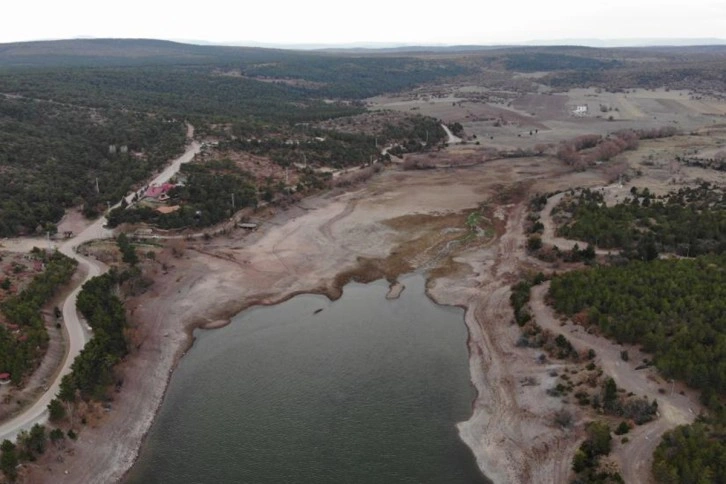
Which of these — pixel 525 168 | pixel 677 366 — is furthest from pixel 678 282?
pixel 525 168

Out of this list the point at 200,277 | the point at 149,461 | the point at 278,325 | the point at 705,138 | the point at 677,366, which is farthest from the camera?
the point at 705,138

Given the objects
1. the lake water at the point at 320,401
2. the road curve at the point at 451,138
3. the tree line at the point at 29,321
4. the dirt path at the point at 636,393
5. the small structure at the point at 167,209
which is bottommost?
the lake water at the point at 320,401

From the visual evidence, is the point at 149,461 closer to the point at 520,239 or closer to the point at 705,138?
the point at 520,239

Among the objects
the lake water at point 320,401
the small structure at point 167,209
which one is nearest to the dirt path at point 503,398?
the lake water at point 320,401

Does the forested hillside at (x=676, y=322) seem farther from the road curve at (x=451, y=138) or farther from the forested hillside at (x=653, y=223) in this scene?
the road curve at (x=451, y=138)

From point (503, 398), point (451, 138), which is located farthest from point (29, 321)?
point (451, 138)

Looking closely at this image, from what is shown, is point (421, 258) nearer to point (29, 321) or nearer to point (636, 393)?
point (636, 393)

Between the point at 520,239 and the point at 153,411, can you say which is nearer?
the point at 153,411
